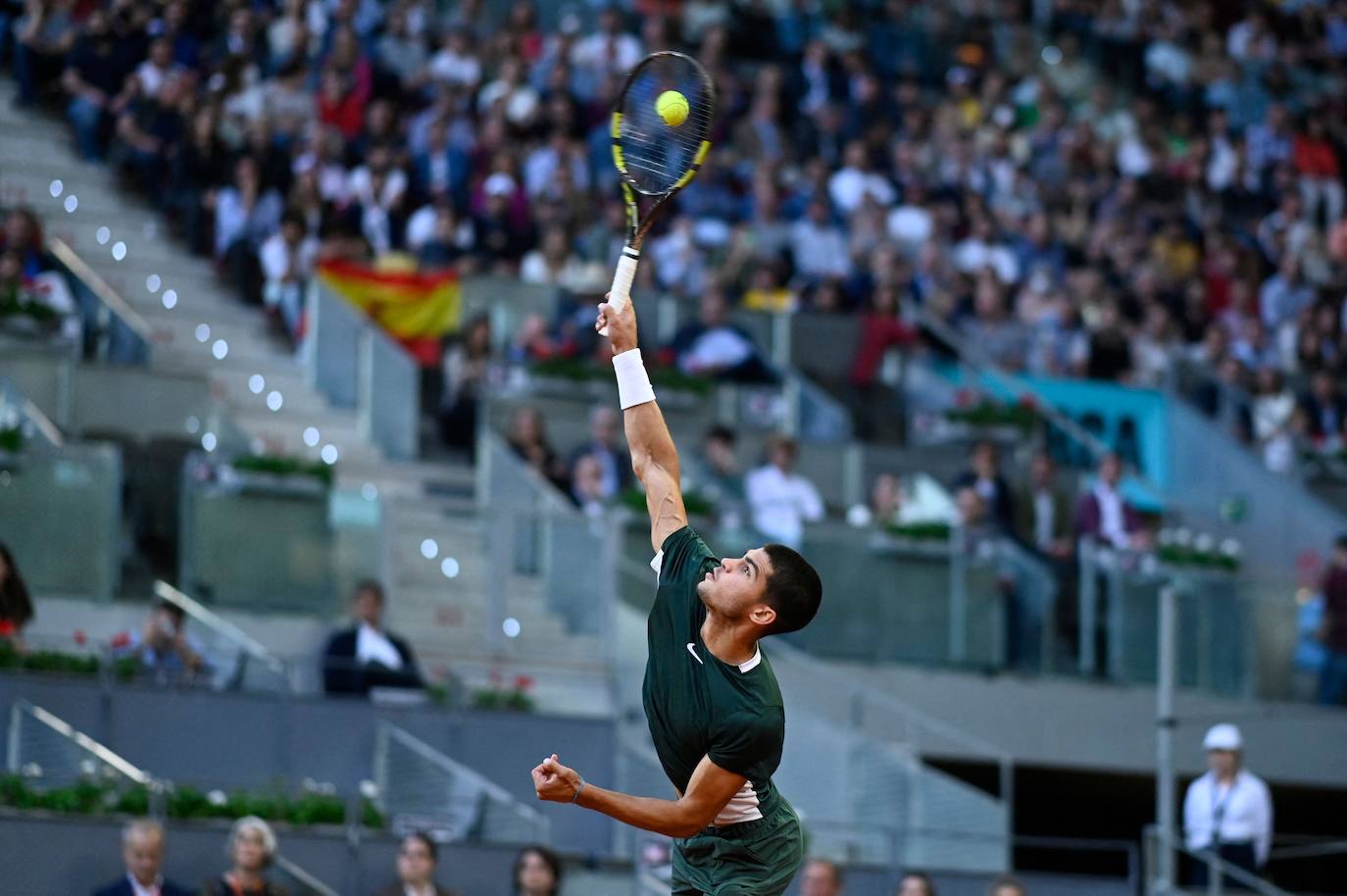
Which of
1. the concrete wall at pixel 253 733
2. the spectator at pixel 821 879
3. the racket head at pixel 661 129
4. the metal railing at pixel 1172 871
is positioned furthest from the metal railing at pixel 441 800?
the racket head at pixel 661 129

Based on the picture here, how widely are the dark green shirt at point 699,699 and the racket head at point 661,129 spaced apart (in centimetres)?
137

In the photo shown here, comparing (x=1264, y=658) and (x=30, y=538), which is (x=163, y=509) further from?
(x=1264, y=658)

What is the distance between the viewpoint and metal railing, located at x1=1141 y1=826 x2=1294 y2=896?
16625mm

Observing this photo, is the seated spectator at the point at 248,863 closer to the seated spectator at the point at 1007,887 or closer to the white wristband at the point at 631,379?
the seated spectator at the point at 1007,887

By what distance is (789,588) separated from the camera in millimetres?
8500

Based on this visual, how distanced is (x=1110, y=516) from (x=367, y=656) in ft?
23.7

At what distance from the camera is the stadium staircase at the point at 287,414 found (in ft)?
61.5

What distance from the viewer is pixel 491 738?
1764 centimetres

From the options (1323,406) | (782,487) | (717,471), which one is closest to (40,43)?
(717,471)

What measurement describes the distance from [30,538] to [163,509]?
104 cm

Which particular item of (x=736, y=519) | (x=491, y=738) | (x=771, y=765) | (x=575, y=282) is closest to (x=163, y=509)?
(x=491, y=738)

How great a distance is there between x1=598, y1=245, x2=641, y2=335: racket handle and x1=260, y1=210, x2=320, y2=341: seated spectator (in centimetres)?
1371

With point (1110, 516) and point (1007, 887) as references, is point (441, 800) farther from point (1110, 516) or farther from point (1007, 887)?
point (1110, 516)

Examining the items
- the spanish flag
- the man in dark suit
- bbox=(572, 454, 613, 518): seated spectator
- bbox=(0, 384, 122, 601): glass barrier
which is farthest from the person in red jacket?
the man in dark suit
